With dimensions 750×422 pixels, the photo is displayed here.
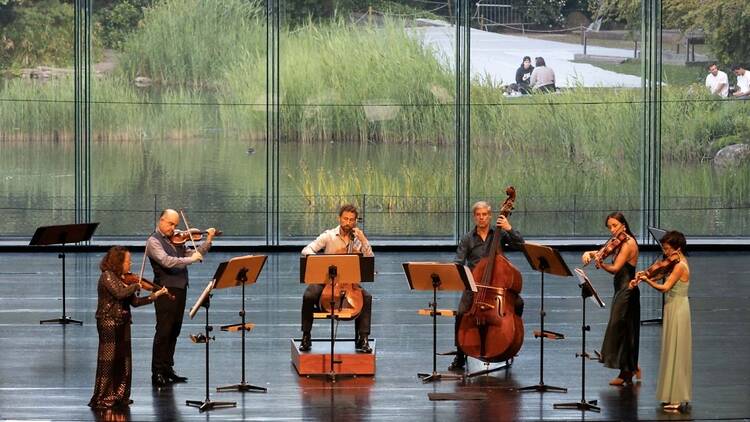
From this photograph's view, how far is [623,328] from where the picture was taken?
9625 mm

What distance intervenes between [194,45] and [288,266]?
12.5ft

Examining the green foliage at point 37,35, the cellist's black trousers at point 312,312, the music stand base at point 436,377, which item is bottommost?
the music stand base at point 436,377

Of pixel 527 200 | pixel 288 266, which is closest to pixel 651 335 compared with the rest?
pixel 288 266

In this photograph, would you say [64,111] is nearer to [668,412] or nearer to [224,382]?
[224,382]

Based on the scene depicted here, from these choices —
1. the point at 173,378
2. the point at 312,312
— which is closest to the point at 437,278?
the point at 312,312

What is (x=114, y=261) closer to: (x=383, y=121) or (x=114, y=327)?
(x=114, y=327)

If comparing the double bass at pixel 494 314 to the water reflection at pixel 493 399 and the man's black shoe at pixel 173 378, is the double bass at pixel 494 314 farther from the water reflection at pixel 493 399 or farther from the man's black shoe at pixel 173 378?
the man's black shoe at pixel 173 378

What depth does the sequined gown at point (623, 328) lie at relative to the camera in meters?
9.60

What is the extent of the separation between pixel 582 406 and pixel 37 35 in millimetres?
11295

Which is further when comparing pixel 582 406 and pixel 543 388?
pixel 543 388

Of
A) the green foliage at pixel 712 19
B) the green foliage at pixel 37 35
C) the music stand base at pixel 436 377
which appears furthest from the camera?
the green foliage at pixel 712 19

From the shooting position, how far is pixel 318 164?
18516 millimetres

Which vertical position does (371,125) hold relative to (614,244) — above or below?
above

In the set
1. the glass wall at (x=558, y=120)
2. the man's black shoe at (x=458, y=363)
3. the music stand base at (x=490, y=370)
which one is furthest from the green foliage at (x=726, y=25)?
the man's black shoe at (x=458, y=363)
